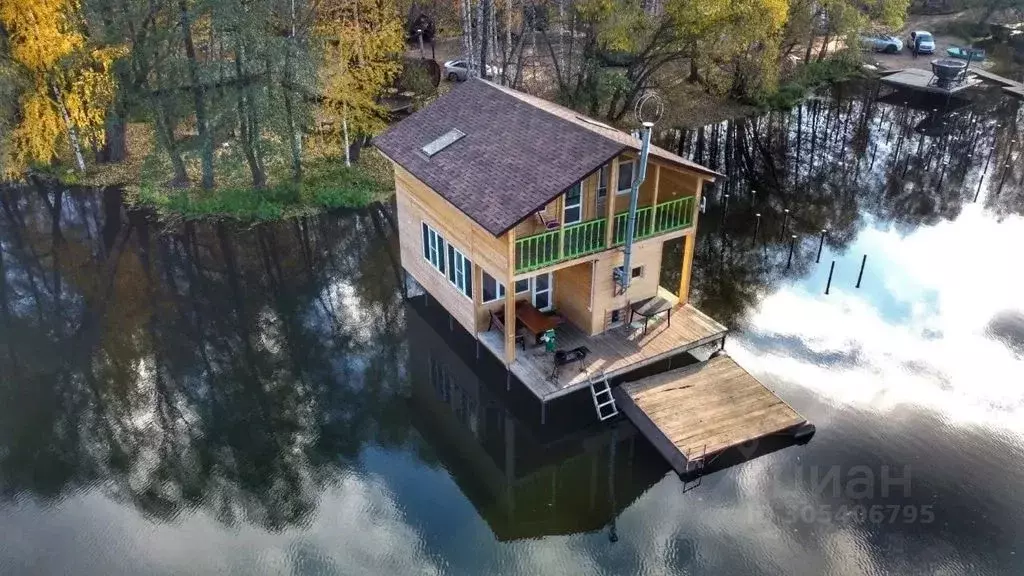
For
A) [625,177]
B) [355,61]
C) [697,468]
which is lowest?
[697,468]

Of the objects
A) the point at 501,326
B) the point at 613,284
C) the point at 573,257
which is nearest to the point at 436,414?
the point at 501,326

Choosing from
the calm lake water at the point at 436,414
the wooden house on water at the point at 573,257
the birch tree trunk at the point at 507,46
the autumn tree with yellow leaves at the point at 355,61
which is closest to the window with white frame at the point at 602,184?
the wooden house on water at the point at 573,257

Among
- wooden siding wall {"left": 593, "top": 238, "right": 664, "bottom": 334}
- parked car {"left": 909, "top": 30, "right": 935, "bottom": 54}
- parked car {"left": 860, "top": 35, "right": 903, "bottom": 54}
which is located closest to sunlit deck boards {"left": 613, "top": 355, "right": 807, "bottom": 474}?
wooden siding wall {"left": 593, "top": 238, "right": 664, "bottom": 334}

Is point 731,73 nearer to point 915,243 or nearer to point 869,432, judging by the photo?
point 915,243

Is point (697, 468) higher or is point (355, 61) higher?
point (355, 61)

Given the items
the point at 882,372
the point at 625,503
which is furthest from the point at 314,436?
the point at 882,372

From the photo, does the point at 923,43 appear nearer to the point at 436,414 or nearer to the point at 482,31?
the point at 482,31

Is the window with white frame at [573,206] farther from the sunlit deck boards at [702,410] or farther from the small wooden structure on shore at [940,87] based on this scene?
the small wooden structure on shore at [940,87]
